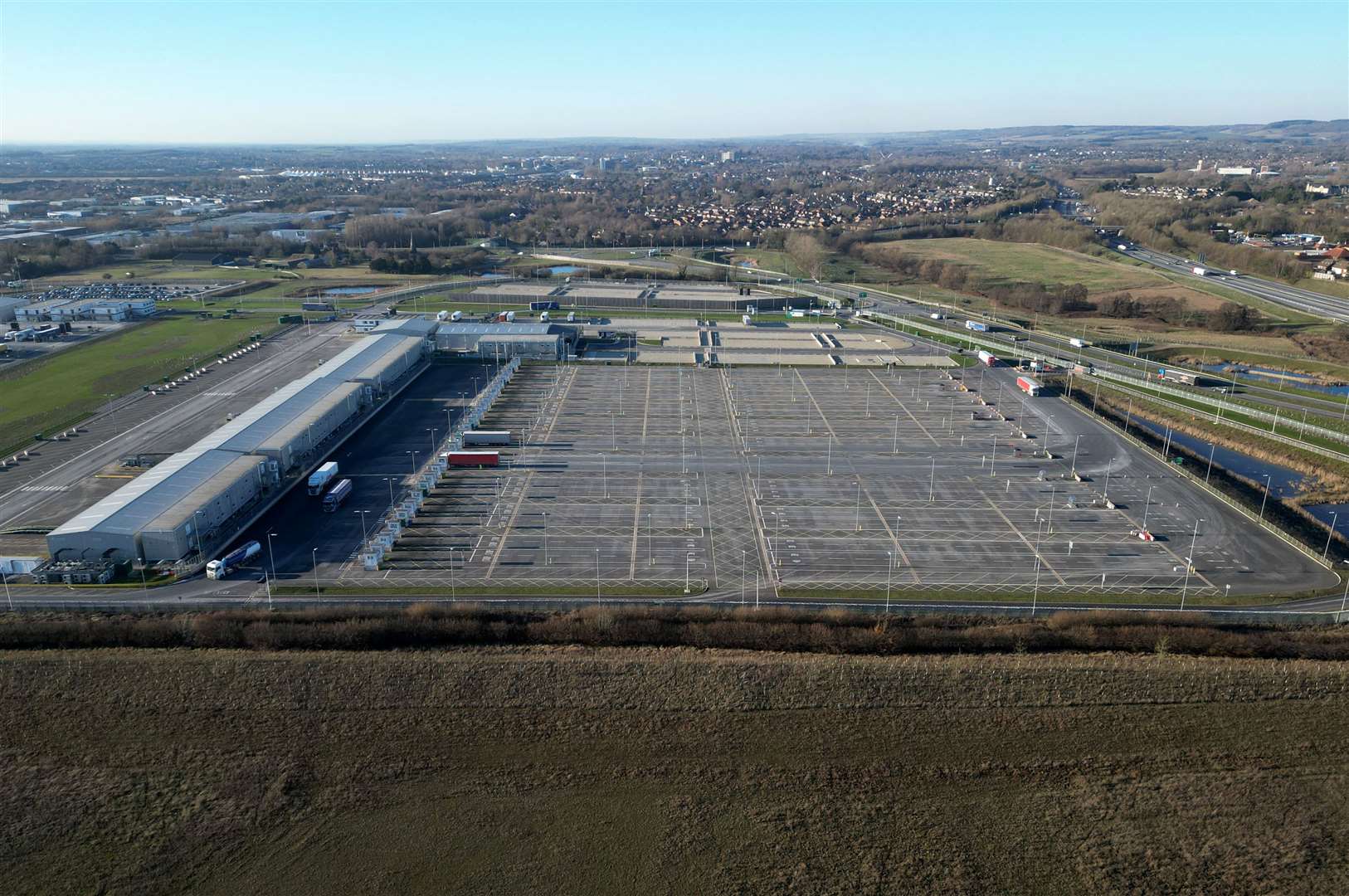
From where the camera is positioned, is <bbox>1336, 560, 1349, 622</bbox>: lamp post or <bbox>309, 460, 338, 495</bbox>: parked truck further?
<bbox>309, 460, 338, 495</bbox>: parked truck

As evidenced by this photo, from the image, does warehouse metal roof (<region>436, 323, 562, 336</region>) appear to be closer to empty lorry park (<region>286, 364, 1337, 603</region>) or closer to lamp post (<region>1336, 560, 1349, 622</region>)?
empty lorry park (<region>286, 364, 1337, 603</region>)

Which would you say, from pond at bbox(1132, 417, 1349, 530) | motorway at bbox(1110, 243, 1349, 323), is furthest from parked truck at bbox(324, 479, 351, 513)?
motorway at bbox(1110, 243, 1349, 323)

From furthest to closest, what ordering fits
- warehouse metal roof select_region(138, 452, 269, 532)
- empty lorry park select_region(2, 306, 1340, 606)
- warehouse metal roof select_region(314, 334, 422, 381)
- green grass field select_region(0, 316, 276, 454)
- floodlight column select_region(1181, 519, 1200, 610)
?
1. warehouse metal roof select_region(314, 334, 422, 381)
2. green grass field select_region(0, 316, 276, 454)
3. warehouse metal roof select_region(138, 452, 269, 532)
4. empty lorry park select_region(2, 306, 1340, 606)
5. floodlight column select_region(1181, 519, 1200, 610)

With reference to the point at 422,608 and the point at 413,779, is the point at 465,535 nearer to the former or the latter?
the point at 422,608

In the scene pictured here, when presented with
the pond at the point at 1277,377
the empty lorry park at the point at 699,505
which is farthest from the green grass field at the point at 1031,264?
the empty lorry park at the point at 699,505

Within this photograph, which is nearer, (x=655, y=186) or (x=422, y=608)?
(x=422, y=608)

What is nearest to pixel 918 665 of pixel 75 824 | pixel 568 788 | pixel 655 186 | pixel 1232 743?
pixel 1232 743
